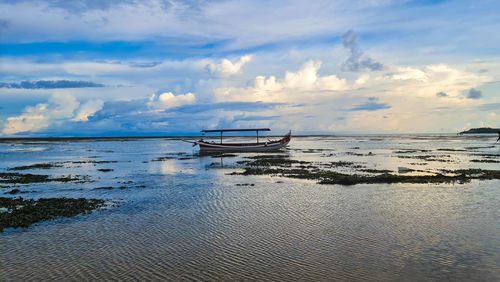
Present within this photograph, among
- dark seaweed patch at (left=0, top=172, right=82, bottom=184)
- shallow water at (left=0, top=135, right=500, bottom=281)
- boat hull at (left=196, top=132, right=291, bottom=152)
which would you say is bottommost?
shallow water at (left=0, top=135, right=500, bottom=281)

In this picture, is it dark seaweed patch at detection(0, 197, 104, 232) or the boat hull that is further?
the boat hull

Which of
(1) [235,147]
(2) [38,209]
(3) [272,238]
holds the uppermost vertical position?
(1) [235,147]

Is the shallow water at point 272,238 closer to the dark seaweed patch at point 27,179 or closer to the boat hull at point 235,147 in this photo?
the dark seaweed patch at point 27,179

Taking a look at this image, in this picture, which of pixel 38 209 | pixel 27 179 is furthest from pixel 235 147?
pixel 38 209

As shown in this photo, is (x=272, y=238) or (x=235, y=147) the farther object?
(x=235, y=147)

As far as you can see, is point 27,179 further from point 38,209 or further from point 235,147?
point 235,147

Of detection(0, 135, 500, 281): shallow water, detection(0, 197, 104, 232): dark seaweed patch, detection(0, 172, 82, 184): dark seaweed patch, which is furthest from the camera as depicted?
detection(0, 172, 82, 184): dark seaweed patch

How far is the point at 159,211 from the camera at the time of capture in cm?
1658

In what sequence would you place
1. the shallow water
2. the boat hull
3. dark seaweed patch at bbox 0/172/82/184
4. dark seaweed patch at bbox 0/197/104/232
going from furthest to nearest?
the boat hull
dark seaweed patch at bbox 0/172/82/184
dark seaweed patch at bbox 0/197/104/232
the shallow water

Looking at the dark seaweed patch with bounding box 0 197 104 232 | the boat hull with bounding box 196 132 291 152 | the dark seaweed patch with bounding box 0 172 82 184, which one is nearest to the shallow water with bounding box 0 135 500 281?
the dark seaweed patch with bounding box 0 197 104 232

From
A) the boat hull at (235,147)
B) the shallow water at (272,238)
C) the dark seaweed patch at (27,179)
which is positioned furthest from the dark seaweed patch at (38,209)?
the boat hull at (235,147)

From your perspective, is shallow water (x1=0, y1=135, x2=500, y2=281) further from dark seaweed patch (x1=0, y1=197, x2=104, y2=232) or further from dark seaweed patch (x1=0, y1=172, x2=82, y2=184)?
dark seaweed patch (x1=0, y1=172, x2=82, y2=184)

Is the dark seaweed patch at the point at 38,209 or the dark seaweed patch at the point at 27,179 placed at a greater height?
the dark seaweed patch at the point at 27,179

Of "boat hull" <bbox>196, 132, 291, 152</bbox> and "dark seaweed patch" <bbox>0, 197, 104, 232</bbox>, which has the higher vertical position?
"boat hull" <bbox>196, 132, 291, 152</bbox>
